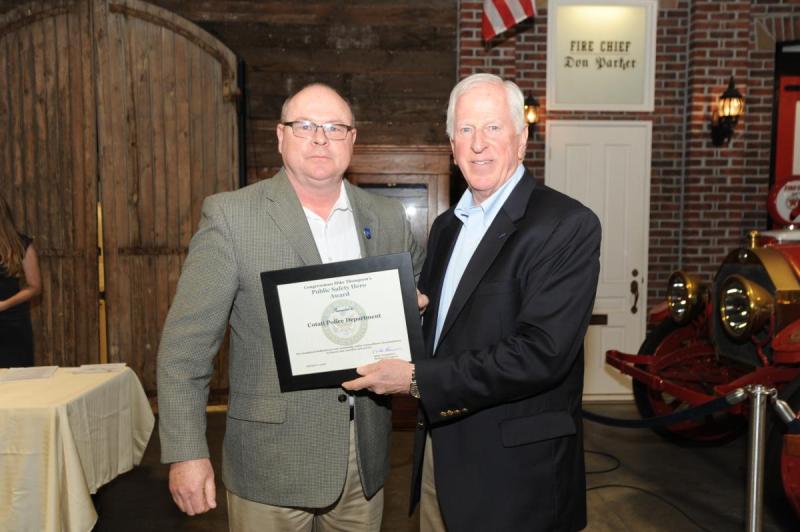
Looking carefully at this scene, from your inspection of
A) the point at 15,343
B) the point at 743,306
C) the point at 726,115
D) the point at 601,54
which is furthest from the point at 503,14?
the point at 15,343

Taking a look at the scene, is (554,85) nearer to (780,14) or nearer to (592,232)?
(780,14)

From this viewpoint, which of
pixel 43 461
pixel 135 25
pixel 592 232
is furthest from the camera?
pixel 135 25

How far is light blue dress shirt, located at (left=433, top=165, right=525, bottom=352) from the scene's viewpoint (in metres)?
2.01

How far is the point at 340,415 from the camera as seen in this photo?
1934 mm

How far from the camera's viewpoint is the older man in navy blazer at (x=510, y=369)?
1.78m

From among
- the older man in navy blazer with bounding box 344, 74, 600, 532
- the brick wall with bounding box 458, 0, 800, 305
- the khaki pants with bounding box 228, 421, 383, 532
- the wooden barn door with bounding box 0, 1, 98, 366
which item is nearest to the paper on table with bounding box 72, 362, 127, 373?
the khaki pants with bounding box 228, 421, 383, 532

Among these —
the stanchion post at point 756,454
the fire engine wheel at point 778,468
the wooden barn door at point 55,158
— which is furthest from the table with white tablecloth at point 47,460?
the fire engine wheel at point 778,468

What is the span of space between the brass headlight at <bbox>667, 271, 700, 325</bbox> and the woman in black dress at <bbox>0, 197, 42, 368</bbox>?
4414 millimetres

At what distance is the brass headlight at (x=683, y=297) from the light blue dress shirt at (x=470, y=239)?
314cm

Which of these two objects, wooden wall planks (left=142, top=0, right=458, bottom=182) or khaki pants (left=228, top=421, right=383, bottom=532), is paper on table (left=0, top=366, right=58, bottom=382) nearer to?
khaki pants (left=228, top=421, right=383, bottom=532)

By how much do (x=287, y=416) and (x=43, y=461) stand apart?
1.56 meters

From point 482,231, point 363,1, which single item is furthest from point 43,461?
point 363,1

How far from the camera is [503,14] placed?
18.7 ft

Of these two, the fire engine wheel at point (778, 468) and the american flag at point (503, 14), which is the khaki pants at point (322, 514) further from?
the american flag at point (503, 14)
